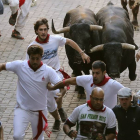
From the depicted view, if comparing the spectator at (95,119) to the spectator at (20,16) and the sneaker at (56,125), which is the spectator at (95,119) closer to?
the sneaker at (56,125)

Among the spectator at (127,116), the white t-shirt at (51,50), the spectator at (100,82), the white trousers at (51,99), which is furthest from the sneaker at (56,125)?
the spectator at (127,116)

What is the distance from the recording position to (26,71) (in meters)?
9.11

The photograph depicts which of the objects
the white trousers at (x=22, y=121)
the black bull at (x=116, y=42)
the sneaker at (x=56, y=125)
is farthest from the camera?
the black bull at (x=116, y=42)

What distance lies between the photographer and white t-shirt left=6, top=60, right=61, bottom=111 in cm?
909

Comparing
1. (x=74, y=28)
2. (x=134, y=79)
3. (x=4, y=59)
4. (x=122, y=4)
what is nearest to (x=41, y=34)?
(x=74, y=28)

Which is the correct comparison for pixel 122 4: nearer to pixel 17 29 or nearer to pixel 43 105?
pixel 17 29

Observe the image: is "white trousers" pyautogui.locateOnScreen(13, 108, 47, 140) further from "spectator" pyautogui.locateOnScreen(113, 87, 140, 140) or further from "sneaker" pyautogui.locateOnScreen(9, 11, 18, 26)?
"sneaker" pyautogui.locateOnScreen(9, 11, 18, 26)

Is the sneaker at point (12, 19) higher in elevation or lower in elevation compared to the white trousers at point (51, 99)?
lower

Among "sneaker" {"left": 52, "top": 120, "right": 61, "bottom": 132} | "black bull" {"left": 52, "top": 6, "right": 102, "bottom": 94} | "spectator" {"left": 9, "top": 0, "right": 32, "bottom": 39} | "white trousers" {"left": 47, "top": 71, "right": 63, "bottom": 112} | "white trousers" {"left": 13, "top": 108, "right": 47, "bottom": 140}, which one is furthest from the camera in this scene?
"spectator" {"left": 9, "top": 0, "right": 32, "bottom": 39}

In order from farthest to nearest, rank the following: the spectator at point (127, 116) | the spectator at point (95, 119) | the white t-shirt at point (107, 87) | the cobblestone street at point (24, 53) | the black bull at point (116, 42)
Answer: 1. the black bull at point (116, 42)
2. the cobblestone street at point (24, 53)
3. the white t-shirt at point (107, 87)
4. the spectator at point (127, 116)
5. the spectator at point (95, 119)

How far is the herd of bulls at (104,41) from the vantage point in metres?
11.7

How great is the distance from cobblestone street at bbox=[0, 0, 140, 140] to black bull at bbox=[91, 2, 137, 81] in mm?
837

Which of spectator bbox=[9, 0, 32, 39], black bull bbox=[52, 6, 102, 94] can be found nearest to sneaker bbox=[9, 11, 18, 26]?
spectator bbox=[9, 0, 32, 39]

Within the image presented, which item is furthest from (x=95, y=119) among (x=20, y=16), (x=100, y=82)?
(x=20, y=16)
